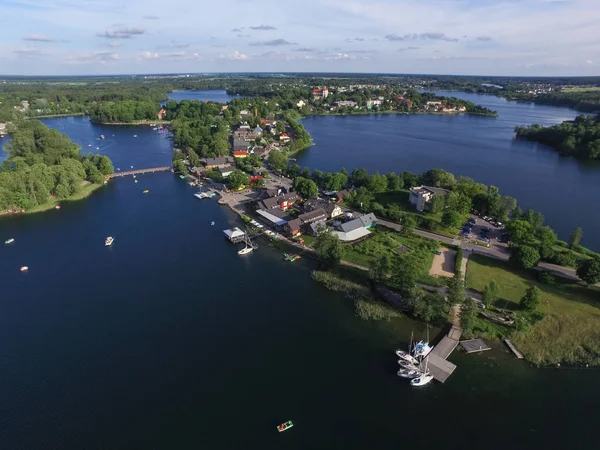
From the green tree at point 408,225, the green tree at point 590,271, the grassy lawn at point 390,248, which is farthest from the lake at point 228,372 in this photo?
the green tree at point 408,225

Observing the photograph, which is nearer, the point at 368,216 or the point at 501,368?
the point at 501,368

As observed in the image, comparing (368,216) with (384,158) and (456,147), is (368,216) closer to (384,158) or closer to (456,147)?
(384,158)

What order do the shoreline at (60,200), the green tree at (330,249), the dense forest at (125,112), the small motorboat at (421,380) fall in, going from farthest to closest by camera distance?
the dense forest at (125,112)
the shoreline at (60,200)
the green tree at (330,249)
the small motorboat at (421,380)

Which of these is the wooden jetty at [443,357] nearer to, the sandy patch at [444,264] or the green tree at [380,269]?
the sandy patch at [444,264]

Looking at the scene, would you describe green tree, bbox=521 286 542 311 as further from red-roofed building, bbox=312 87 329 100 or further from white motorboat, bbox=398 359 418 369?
red-roofed building, bbox=312 87 329 100

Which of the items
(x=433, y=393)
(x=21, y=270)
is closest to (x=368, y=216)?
(x=433, y=393)

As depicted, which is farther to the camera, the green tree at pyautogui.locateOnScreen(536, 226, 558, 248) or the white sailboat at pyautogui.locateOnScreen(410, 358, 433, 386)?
the green tree at pyautogui.locateOnScreen(536, 226, 558, 248)

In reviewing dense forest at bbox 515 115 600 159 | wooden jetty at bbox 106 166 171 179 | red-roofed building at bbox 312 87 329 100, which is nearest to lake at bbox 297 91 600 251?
dense forest at bbox 515 115 600 159
